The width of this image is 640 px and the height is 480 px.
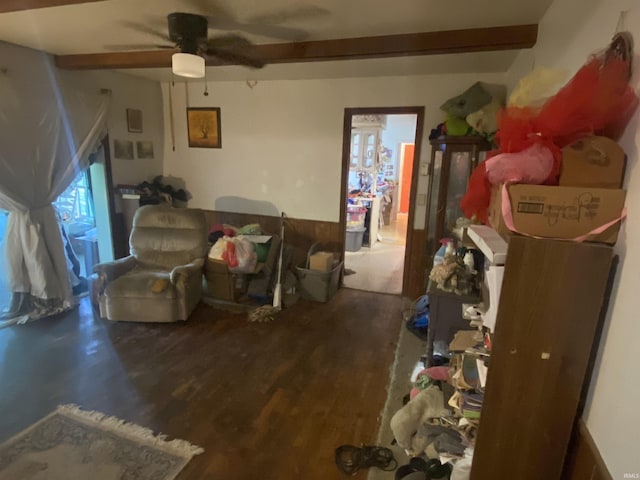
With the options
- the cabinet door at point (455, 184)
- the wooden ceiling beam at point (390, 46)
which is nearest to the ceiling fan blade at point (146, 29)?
the wooden ceiling beam at point (390, 46)

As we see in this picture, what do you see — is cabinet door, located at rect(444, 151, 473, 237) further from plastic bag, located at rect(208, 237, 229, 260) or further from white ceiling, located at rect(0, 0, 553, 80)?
plastic bag, located at rect(208, 237, 229, 260)

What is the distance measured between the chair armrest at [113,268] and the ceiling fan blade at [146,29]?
6.37ft

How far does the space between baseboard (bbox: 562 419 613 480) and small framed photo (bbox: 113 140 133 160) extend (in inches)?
180

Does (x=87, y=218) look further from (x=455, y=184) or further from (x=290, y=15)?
(x=455, y=184)

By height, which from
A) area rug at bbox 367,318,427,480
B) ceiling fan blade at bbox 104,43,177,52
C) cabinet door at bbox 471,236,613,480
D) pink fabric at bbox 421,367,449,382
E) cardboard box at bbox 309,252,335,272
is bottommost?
area rug at bbox 367,318,427,480

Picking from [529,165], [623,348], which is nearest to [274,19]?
[529,165]

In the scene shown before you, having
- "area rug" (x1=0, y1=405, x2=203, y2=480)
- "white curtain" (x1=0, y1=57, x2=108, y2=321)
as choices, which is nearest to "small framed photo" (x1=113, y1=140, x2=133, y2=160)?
"white curtain" (x1=0, y1=57, x2=108, y2=321)

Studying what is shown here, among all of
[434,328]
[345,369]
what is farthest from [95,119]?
[434,328]

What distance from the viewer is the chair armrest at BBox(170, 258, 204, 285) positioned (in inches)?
127

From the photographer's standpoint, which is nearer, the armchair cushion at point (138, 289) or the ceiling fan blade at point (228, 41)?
the ceiling fan blade at point (228, 41)

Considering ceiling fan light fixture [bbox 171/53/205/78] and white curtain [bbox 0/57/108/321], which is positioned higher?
ceiling fan light fixture [bbox 171/53/205/78]

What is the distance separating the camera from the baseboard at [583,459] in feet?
3.69

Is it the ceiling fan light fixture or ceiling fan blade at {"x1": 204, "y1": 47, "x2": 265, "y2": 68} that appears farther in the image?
ceiling fan blade at {"x1": 204, "y1": 47, "x2": 265, "y2": 68}

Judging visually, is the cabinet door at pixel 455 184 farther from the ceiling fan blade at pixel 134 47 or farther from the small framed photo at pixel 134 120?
the small framed photo at pixel 134 120
